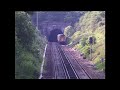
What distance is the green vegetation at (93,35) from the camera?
2301 cm

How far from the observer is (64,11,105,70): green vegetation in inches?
906

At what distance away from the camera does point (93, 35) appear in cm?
2967

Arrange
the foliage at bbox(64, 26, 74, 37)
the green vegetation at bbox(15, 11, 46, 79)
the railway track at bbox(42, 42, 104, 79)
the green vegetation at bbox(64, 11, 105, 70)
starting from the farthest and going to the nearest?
the foliage at bbox(64, 26, 74, 37) < the green vegetation at bbox(64, 11, 105, 70) < the railway track at bbox(42, 42, 104, 79) < the green vegetation at bbox(15, 11, 46, 79)

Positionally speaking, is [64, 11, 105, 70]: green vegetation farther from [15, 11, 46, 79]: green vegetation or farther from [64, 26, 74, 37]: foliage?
[15, 11, 46, 79]: green vegetation

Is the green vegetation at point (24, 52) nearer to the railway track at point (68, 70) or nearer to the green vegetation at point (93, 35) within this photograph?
the railway track at point (68, 70)

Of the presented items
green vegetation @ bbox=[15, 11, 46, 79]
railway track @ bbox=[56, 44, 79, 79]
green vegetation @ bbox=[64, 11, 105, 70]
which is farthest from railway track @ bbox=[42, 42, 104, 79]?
green vegetation @ bbox=[64, 11, 105, 70]

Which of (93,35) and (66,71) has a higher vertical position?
(93,35)

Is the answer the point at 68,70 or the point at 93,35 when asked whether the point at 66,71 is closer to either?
the point at 68,70

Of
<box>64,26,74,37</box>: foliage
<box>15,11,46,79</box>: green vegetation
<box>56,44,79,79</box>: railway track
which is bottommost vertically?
<box>56,44,79,79</box>: railway track

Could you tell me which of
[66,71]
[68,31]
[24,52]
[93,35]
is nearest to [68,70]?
[66,71]

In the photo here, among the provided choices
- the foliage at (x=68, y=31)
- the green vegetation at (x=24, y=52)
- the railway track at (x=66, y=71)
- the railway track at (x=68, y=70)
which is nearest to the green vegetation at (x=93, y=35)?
the foliage at (x=68, y=31)

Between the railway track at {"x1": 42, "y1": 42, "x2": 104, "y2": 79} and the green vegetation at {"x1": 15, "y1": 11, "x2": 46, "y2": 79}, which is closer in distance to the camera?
the green vegetation at {"x1": 15, "y1": 11, "x2": 46, "y2": 79}
